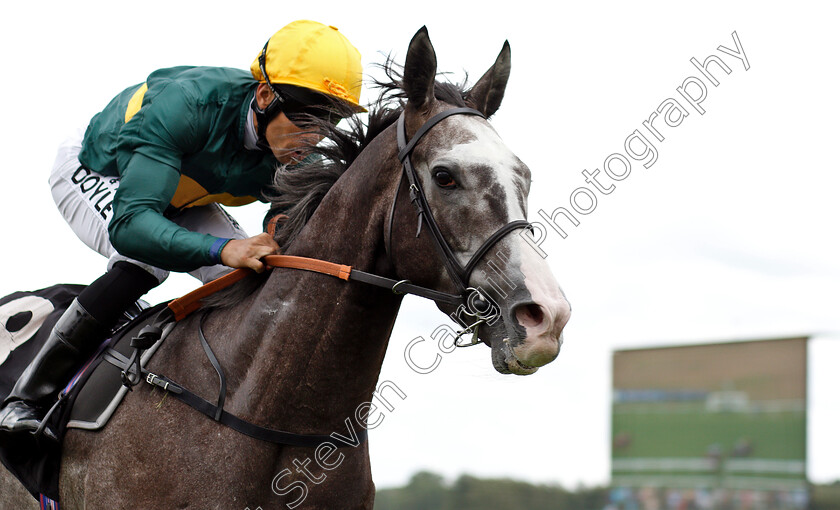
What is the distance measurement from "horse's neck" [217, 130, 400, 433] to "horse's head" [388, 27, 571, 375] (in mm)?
158

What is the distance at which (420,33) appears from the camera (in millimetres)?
2982

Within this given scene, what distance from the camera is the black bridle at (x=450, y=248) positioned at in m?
2.64

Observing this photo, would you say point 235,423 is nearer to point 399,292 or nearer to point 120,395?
point 120,395

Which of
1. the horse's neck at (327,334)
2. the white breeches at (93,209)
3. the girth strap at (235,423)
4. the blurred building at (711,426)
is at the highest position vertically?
the white breeches at (93,209)

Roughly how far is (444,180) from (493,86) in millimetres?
854

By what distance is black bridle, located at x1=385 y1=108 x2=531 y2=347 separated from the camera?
264cm

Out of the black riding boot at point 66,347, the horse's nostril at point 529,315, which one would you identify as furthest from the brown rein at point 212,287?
the horse's nostril at point 529,315

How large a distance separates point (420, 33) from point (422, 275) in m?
0.89

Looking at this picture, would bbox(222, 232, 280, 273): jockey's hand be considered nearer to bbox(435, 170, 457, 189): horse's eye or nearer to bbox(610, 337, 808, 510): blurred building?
bbox(435, 170, 457, 189): horse's eye

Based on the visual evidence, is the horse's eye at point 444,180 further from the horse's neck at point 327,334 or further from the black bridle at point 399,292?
the horse's neck at point 327,334

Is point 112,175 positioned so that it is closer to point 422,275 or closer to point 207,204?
point 207,204

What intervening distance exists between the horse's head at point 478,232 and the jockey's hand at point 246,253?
0.60 meters

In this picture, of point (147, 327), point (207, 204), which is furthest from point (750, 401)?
point (147, 327)

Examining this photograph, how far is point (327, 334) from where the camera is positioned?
2.96 metres
